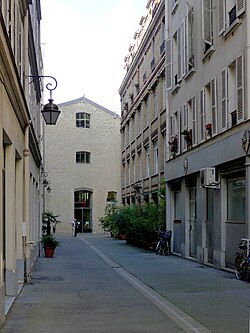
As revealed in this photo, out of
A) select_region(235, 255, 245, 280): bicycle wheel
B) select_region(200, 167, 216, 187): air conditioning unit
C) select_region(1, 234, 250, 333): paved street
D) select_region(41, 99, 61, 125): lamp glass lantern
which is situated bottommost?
select_region(1, 234, 250, 333): paved street

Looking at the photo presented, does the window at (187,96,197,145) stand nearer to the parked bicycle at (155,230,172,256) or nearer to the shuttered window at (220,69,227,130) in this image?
the shuttered window at (220,69,227,130)

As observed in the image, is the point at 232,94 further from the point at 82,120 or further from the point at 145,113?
the point at 82,120

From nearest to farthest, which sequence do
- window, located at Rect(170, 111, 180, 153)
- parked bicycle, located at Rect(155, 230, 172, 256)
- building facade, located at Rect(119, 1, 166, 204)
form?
window, located at Rect(170, 111, 180, 153) < parked bicycle, located at Rect(155, 230, 172, 256) < building facade, located at Rect(119, 1, 166, 204)

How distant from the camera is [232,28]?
18.1m

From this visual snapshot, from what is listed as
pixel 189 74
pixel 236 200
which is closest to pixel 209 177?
pixel 236 200

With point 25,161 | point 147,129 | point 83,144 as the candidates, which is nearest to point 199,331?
point 25,161

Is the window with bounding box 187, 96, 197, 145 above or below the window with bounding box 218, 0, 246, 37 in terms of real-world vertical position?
below

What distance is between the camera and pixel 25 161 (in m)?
16.4

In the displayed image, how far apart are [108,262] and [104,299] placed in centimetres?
1175

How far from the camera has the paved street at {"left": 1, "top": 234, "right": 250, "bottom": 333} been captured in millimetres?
10059

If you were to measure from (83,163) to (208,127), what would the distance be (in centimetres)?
4359

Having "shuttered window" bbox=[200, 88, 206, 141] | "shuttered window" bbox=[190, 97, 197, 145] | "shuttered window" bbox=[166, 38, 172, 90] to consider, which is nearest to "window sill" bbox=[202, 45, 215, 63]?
"shuttered window" bbox=[200, 88, 206, 141]

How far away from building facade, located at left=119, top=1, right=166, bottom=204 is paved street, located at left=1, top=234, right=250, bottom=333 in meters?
14.5

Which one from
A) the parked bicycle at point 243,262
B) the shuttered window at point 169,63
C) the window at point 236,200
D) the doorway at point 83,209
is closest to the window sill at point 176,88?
the shuttered window at point 169,63
